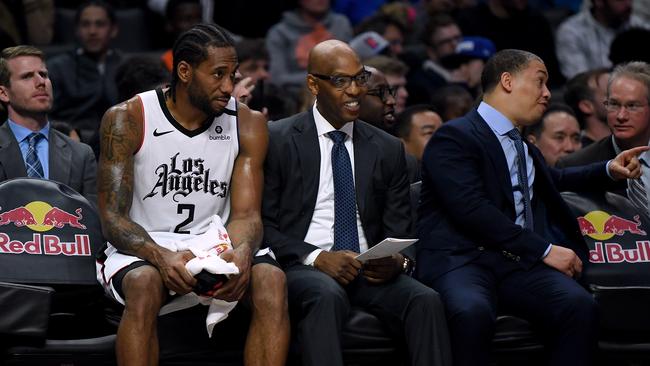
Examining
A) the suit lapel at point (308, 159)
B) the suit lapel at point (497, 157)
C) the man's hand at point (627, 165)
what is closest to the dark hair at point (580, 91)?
the man's hand at point (627, 165)

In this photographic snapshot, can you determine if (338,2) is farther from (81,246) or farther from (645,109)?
(81,246)

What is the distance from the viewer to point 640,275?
6.04 metres

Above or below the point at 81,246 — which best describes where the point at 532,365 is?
below

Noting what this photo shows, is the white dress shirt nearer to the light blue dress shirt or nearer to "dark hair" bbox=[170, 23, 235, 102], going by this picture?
"dark hair" bbox=[170, 23, 235, 102]

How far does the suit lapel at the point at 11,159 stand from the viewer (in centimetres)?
636

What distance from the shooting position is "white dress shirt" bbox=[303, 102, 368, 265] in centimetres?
584

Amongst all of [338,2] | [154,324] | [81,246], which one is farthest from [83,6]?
[154,324]

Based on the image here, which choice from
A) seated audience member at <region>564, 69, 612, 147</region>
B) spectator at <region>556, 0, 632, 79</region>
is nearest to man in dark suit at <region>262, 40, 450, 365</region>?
seated audience member at <region>564, 69, 612, 147</region>

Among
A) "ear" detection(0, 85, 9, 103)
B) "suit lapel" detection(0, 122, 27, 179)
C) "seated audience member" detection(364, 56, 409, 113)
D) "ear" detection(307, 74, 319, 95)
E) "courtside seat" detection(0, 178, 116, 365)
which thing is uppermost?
"ear" detection(307, 74, 319, 95)

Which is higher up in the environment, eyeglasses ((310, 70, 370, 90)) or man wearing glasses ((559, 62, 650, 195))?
eyeglasses ((310, 70, 370, 90))

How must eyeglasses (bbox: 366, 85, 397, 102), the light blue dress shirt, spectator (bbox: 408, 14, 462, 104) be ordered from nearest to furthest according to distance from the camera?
1. the light blue dress shirt
2. eyeglasses (bbox: 366, 85, 397, 102)
3. spectator (bbox: 408, 14, 462, 104)

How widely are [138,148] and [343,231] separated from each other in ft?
3.38

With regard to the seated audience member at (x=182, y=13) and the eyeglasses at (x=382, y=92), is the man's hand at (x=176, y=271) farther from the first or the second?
the seated audience member at (x=182, y=13)

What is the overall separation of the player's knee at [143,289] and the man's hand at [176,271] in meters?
0.04
